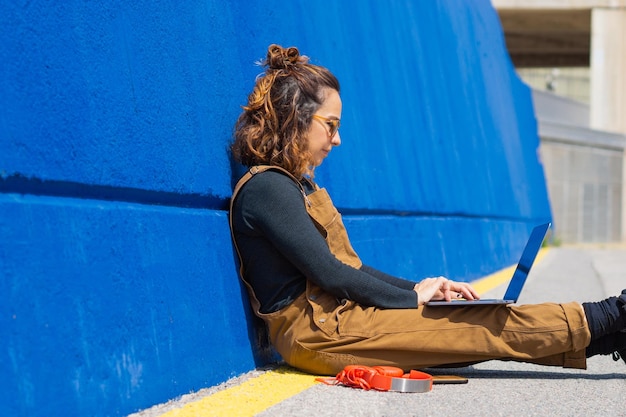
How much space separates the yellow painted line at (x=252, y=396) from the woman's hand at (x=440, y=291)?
22.5 inches

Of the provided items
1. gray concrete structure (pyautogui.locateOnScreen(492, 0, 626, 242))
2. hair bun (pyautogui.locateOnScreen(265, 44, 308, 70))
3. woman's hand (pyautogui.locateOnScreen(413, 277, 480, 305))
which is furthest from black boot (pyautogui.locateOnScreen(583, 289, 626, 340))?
gray concrete structure (pyautogui.locateOnScreen(492, 0, 626, 242))

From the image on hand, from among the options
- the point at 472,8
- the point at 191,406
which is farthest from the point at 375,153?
the point at 472,8

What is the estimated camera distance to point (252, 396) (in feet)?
11.9

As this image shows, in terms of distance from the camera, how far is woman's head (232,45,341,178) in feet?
13.5

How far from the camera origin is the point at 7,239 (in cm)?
261

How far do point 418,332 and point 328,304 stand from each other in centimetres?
38

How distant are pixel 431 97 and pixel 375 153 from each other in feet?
8.84

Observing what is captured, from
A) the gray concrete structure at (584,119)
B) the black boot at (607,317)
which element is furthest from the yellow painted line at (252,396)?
the gray concrete structure at (584,119)

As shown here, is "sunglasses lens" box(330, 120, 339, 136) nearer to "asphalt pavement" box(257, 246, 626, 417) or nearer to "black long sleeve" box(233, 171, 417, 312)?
"black long sleeve" box(233, 171, 417, 312)

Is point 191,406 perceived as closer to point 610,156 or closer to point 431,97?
point 431,97

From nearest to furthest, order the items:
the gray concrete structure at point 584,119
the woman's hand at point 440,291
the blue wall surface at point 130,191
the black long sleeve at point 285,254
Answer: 1. the blue wall surface at point 130,191
2. the black long sleeve at point 285,254
3. the woman's hand at point 440,291
4. the gray concrete structure at point 584,119

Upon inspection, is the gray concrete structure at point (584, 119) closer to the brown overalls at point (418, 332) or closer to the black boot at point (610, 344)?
the black boot at point (610, 344)

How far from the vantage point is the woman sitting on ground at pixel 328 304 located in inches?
154

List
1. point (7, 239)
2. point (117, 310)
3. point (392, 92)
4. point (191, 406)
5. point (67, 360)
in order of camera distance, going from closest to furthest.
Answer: point (7, 239) → point (67, 360) → point (117, 310) → point (191, 406) → point (392, 92)
